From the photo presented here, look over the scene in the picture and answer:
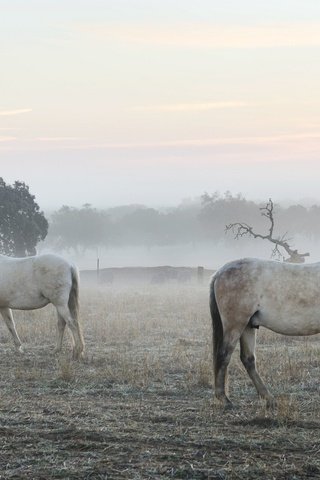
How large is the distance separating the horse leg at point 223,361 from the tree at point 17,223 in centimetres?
3556

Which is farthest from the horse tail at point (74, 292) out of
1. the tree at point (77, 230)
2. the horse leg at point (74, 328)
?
the tree at point (77, 230)

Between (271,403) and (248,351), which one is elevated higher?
(248,351)

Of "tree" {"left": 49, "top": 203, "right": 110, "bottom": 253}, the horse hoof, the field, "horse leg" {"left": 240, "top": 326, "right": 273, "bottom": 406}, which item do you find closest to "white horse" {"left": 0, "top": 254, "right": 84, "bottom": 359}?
the field

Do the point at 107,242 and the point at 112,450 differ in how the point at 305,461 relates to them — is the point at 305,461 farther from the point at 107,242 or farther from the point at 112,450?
the point at 107,242

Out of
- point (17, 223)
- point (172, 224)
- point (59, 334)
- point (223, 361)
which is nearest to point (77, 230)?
point (172, 224)

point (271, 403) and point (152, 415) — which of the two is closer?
point (152, 415)

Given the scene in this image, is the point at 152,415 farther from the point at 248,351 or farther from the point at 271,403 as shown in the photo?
the point at 248,351

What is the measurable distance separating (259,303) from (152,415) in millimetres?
1928

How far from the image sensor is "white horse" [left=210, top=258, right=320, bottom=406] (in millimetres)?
8617

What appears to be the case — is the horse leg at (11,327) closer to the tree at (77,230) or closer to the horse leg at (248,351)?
the horse leg at (248,351)

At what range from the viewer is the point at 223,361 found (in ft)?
28.4

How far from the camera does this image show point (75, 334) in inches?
486

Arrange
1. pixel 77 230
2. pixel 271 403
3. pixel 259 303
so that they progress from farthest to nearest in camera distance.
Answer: pixel 77 230 < pixel 259 303 < pixel 271 403

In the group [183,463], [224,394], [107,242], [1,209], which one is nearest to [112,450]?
[183,463]
